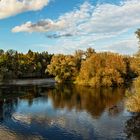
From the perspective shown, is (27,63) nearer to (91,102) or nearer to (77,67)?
(77,67)

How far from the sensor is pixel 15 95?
75.5 m

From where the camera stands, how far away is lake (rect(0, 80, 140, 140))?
128ft

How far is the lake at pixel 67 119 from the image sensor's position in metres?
39.1

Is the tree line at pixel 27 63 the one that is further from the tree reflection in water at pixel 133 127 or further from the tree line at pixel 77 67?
the tree reflection in water at pixel 133 127

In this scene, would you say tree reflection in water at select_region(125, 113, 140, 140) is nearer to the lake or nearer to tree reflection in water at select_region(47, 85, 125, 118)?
the lake

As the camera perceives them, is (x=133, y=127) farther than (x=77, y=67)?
No

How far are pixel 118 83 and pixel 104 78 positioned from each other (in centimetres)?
508

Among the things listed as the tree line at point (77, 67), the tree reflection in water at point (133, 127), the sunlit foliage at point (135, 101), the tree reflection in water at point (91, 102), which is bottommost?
the tree reflection in water at point (133, 127)

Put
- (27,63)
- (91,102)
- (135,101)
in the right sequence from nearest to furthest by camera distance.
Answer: (135,101)
(91,102)
(27,63)

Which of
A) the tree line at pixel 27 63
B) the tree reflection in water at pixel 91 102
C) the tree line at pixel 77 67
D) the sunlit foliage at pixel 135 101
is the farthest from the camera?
the tree line at pixel 27 63

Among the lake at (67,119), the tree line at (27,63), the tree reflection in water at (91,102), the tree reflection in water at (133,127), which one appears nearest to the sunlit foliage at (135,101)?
the lake at (67,119)

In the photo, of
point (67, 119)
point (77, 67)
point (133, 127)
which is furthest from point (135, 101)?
point (77, 67)

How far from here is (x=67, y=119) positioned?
48.2m

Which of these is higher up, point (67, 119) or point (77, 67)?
point (77, 67)
